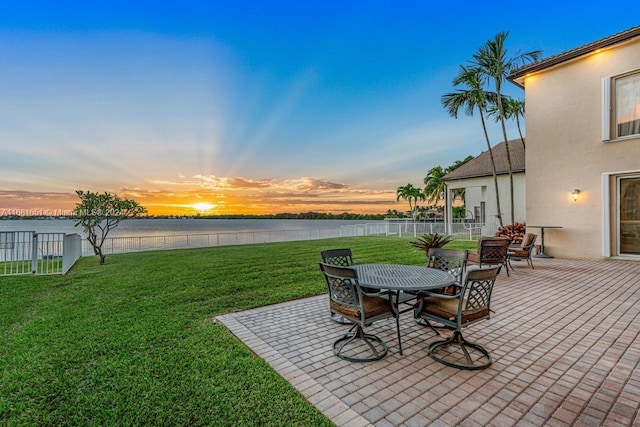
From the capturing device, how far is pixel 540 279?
6.54 metres

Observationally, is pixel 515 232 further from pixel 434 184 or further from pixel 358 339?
pixel 434 184

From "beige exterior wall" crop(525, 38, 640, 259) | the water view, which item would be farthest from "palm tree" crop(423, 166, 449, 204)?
"beige exterior wall" crop(525, 38, 640, 259)

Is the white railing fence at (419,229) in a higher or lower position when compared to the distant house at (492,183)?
lower

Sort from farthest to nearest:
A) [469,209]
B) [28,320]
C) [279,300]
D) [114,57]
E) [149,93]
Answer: [469,209] → [149,93] → [114,57] → [279,300] → [28,320]

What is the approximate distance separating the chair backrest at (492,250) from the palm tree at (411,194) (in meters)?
32.7

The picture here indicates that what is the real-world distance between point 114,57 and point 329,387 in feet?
39.7

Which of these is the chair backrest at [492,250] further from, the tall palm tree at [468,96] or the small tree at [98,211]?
the small tree at [98,211]

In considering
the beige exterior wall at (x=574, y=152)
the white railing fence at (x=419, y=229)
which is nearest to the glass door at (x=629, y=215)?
the beige exterior wall at (x=574, y=152)

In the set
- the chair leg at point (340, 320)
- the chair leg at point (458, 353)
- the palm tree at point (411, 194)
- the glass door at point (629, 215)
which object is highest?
the palm tree at point (411, 194)

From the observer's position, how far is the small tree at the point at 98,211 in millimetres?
10508

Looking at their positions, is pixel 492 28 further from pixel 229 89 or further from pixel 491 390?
pixel 491 390

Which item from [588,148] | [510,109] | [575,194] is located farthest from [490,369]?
[510,109]

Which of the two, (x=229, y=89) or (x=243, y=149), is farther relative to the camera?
(x=243, y=149)

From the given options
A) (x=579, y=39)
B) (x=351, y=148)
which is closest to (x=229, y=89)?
(x=351, y=148)
